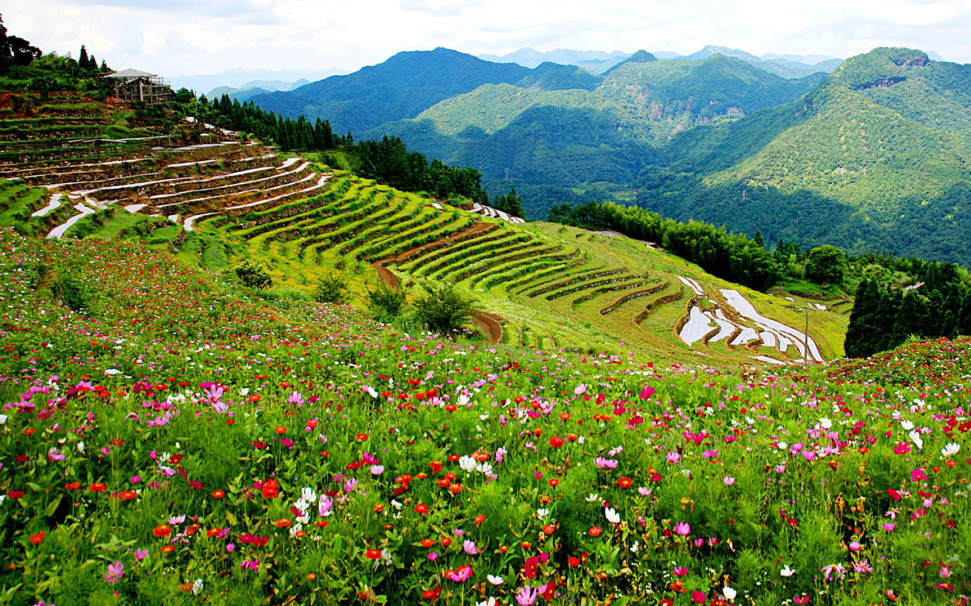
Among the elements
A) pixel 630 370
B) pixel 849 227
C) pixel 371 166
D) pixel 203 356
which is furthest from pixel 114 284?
pixel 849 227

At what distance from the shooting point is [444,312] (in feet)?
73.5

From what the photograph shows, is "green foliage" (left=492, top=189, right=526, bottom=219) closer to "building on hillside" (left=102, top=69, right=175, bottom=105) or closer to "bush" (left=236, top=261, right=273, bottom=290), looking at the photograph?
"building on hillside" (left=102, top=69, right=175, bottom=105)

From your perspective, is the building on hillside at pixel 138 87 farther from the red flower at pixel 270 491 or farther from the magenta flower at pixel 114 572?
the magenta flower at pixel 114 572

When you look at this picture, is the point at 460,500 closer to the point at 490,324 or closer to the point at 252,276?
the point at 490,324

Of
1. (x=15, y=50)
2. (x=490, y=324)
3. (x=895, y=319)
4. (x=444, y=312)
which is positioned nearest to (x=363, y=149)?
(x=15, y=50)

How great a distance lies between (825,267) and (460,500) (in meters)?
119

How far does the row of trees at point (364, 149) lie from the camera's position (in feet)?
273

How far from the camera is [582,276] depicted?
53.6 m

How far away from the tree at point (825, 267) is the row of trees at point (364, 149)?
229 ft

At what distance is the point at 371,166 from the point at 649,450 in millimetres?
90475

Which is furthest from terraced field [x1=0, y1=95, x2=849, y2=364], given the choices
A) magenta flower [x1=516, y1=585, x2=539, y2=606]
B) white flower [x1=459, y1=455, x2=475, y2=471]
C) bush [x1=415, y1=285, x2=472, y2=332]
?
magenta flower [x1=516, y1=585, x2=539, y2=606]

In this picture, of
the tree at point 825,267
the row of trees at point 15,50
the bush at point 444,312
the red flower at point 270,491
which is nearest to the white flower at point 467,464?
the red flower at point 270,491

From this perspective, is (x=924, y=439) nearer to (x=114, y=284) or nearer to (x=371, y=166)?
(x=114, y=284)

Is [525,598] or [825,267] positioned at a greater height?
[525,598]
